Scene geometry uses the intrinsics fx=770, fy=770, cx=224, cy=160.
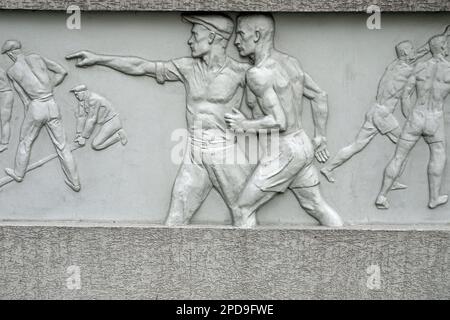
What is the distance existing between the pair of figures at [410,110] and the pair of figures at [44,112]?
1538mm

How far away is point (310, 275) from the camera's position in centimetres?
522

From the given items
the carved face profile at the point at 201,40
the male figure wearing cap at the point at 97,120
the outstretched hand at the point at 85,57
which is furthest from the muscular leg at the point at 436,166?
the outstretched hand at the point at 85,57

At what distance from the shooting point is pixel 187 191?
5.16m

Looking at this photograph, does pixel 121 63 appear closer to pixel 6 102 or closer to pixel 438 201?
pixel 6 102

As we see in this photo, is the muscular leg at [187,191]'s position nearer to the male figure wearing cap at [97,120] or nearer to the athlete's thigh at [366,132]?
the male figure wearing cap at [97,120]

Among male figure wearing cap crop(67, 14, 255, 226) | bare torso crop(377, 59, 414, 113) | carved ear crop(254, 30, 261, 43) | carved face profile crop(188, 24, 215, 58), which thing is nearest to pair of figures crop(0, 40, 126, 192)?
male figure wearing cap crop(67, 14, 255, 226)

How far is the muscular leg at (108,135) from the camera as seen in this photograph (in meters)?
5.18

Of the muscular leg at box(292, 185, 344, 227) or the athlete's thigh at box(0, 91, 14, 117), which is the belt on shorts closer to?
the muscular leg at box(292, 185, 344, 227)

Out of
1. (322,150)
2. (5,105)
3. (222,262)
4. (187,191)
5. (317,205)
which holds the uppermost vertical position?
(5,105)

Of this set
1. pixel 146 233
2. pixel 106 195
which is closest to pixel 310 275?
pixel 146 233

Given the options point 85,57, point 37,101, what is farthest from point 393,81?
point 37,101

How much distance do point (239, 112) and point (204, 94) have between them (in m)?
0.26

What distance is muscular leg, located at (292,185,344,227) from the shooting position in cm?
516

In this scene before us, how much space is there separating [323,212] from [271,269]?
521 mm
